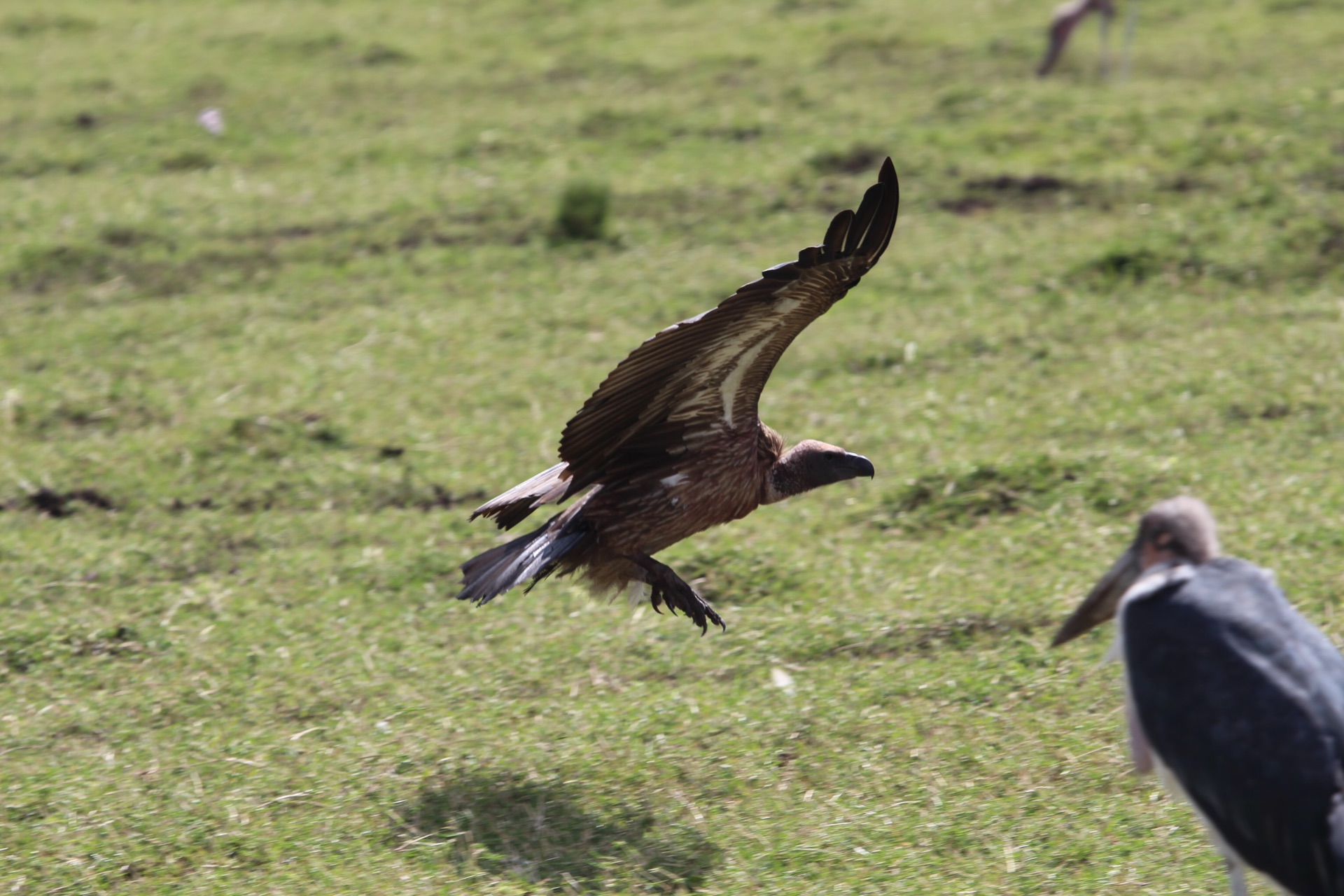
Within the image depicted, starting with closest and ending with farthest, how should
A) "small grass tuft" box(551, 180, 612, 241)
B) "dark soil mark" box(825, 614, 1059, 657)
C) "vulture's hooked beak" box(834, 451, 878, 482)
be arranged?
"dark soil mark" box(825, 614, 1059, 657) < "vulture's hooked beak" box(834, 451, 878, 482) < "small grass tuft" box(551, 180, 612, 241)

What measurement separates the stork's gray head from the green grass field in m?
0.77

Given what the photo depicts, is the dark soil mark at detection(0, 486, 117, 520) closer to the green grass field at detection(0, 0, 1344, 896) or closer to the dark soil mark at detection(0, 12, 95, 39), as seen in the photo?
the green grass field at detection(0, 0, 1344, 896)

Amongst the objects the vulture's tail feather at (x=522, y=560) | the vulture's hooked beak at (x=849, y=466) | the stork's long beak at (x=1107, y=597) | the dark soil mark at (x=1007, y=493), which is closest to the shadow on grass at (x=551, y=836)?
the vulture's tail feather at (x=522, y=560)

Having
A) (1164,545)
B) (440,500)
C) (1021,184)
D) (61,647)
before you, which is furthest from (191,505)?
(1021,184)

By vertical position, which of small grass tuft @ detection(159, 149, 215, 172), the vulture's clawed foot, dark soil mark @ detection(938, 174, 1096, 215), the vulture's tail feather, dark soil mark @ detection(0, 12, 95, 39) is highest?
dark soil mark @ detection(0, 12, 95, 39)

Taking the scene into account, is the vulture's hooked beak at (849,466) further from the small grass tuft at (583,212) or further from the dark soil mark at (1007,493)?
the small grass tuft at (583,212)

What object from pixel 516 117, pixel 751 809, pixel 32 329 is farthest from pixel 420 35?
pixel 751 809

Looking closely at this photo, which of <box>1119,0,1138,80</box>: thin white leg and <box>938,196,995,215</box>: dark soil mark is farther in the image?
<box>1119,0,1138,80</box>: thin white leg

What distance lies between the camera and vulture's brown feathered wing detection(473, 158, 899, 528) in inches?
161

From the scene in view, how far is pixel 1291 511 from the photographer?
5812 mm

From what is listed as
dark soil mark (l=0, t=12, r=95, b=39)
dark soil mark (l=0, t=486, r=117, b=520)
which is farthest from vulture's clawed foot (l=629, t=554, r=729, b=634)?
dark soil mark (l=0, t=12, r=95, b=39)

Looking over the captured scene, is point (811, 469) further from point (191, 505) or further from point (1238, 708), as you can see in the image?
point (191, 505)

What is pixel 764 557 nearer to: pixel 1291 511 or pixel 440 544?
pixel 440 544

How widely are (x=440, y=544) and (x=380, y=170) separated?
4840 millimetres
